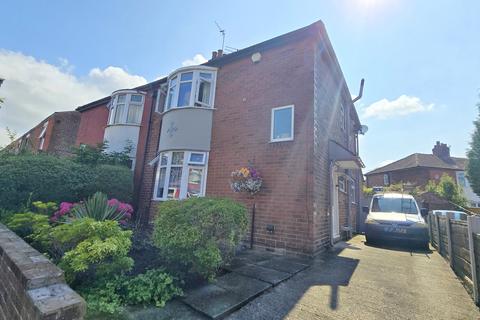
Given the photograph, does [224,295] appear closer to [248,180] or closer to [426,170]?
[248,180]

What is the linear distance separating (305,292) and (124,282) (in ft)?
8.84

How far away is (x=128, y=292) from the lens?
119 inches

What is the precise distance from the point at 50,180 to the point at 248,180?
592 centimetres

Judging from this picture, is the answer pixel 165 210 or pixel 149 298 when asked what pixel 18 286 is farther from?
pixel 165 210

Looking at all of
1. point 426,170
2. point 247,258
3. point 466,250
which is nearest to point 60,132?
point 247,258

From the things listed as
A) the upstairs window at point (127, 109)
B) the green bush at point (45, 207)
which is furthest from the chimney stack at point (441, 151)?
the green bush at point (45, 207)

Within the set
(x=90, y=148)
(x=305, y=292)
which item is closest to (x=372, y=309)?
(x=305, y=292)

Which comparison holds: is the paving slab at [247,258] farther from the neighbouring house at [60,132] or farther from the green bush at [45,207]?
the neighbouring house at [60,132]

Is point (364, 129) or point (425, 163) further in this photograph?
point (425, 163)

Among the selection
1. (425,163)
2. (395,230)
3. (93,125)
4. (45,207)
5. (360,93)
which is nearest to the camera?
(45,207)

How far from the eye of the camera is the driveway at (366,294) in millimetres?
3105

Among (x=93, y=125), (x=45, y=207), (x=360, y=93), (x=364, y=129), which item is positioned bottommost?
(x=45, y=207)

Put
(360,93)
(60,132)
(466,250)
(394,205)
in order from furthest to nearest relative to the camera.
→ (60,132) → (360,93) → (394,205) → (466,250)

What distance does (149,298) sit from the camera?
2.96 m
